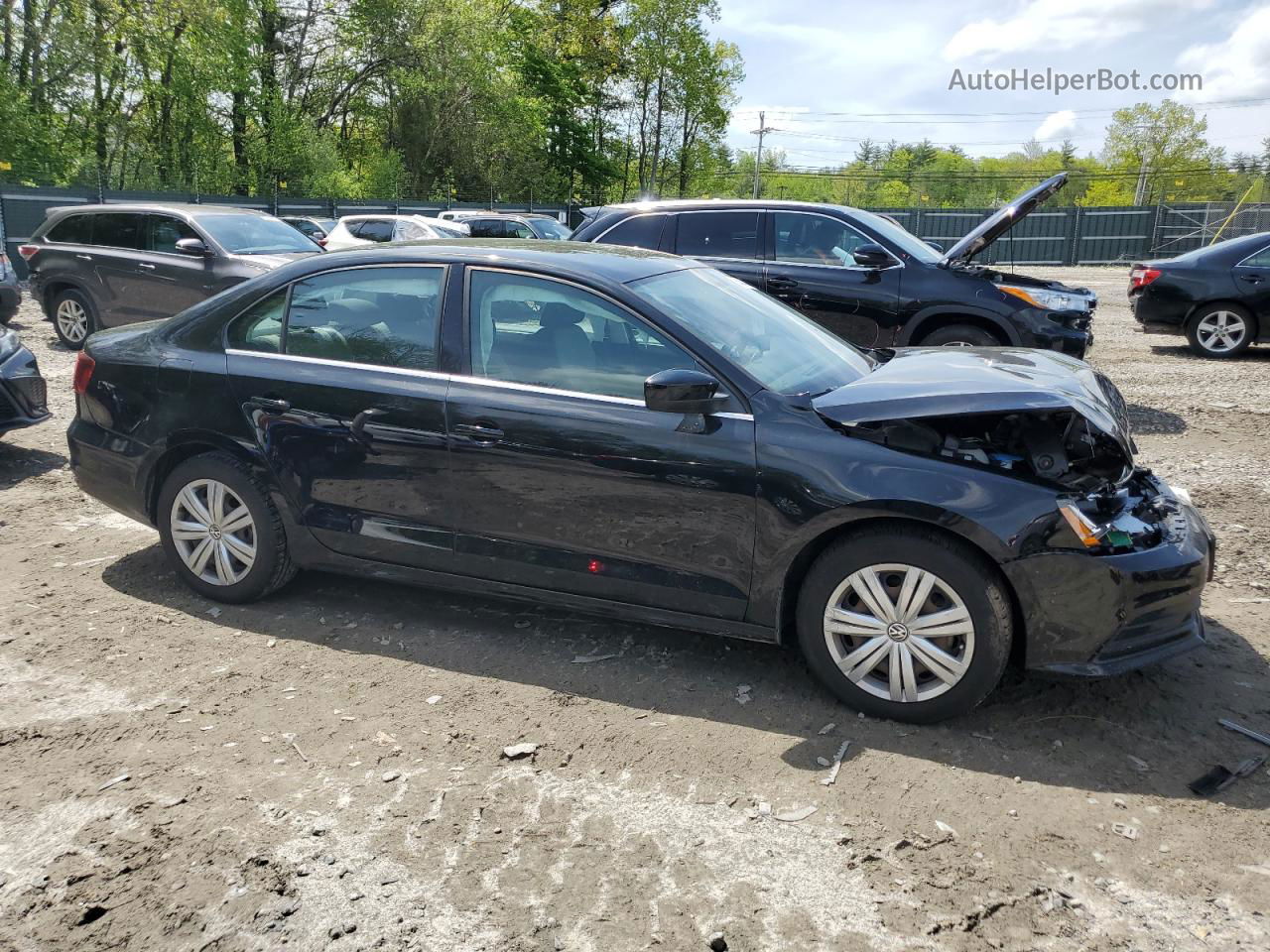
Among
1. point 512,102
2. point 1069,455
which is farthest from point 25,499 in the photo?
point 512,102

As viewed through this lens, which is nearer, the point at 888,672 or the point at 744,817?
the point at 744,817

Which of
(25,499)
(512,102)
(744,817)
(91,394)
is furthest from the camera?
(512,102)

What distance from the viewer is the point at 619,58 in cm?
5475

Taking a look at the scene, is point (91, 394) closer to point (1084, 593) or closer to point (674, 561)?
point (674, 561)

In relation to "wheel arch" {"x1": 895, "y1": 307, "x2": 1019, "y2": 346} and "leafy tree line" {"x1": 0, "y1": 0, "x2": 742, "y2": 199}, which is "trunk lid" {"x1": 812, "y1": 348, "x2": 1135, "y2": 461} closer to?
"wheel arch" {"x1": 895, "y1": 307, "x2": 1019, "y2": 346}

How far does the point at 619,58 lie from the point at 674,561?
2196 inches

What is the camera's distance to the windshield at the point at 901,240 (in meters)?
8.62

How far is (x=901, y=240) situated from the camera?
8.77m

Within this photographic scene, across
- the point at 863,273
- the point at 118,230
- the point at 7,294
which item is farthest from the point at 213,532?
the point at 118,230

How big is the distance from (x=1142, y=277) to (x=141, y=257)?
11982 millimetres

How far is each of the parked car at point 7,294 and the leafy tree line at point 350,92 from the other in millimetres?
18421

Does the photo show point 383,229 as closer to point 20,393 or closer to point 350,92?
point 20,393

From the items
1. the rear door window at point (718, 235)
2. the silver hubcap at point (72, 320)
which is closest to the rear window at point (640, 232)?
the rear door window at point (718, 235)

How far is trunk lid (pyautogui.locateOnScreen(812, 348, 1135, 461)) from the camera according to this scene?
3.63 metres
